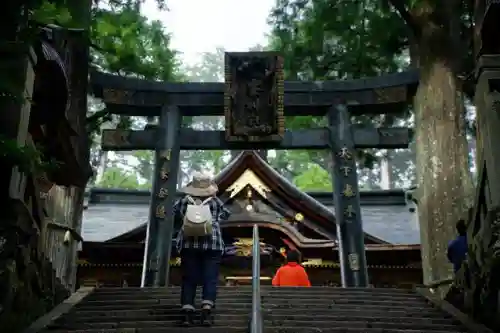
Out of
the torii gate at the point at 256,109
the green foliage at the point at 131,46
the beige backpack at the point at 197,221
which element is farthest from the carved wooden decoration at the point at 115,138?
the beige backpack at the point at 197,221

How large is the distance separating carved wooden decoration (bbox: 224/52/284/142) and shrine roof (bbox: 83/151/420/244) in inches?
113

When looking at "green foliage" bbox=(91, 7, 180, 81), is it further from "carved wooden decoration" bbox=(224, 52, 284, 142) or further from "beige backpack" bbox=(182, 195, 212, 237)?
"beige backpack" bbox=(182, 195, 212, 237)

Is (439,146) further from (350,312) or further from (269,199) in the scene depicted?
(269,199)

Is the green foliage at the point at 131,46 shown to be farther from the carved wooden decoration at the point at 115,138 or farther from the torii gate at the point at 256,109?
the carved wooden decoration at the point at 115,138

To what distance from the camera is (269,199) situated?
1523cm

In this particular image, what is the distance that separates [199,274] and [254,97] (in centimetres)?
655

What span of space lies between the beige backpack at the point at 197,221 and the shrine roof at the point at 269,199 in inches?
322

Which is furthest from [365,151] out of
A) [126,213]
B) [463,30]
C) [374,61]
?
[126,213]

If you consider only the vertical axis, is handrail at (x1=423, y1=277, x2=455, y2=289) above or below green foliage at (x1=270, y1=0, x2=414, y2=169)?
below

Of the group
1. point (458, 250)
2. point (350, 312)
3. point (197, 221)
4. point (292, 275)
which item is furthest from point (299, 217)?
point (197, 221)

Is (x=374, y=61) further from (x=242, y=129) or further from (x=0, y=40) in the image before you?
(x=0, y=40)

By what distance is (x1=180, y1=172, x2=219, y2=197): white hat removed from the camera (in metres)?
6.46

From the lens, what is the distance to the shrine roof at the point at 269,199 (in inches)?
588

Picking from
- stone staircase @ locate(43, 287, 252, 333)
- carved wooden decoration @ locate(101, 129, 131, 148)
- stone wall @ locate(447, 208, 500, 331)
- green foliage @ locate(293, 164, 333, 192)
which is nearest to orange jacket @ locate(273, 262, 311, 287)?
stone staircase @ locate(43, 287, 252, 333)
